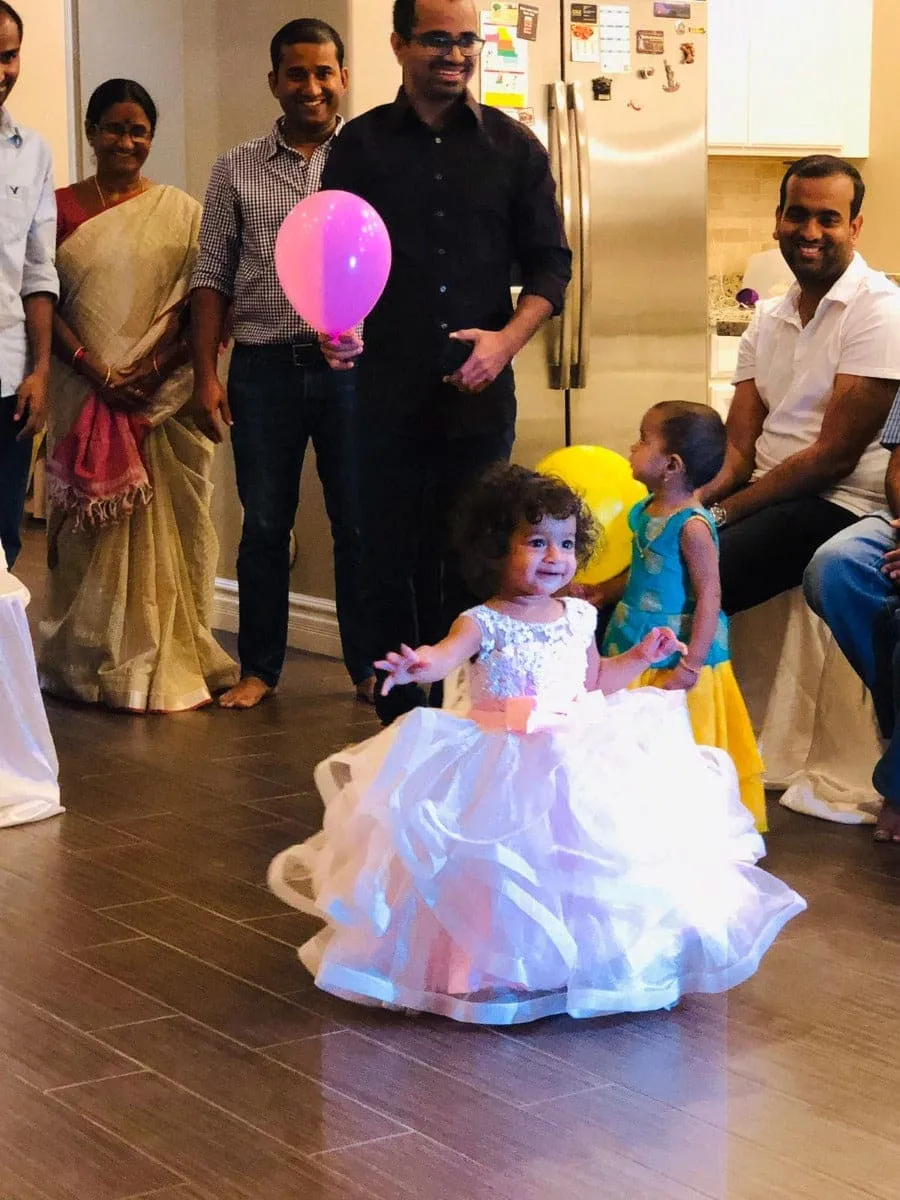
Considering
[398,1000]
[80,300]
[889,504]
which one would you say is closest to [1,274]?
[80,300]

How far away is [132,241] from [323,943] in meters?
2.42

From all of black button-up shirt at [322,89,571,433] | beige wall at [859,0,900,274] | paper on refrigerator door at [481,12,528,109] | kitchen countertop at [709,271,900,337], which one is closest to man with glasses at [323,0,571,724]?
black button-up shirt at [322,89,571,433]

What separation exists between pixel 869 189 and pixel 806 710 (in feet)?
12.4

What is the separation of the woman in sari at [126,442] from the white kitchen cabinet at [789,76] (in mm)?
2793

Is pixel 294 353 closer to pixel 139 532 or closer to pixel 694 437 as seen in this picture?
pixel 139 532

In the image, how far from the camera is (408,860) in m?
2.41

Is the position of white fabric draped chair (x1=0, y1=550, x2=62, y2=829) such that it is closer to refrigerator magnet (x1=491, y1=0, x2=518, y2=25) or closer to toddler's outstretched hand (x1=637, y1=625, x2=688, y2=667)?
toddler's outstretched hand (x1=637, y1=625, x2=688, y2=667)

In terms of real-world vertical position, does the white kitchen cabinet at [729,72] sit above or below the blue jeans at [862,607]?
above

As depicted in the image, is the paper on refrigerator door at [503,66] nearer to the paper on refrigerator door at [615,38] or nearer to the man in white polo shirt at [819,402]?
the paper on refrigerator door at [615,38]

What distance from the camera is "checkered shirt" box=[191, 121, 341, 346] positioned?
14.4 feet

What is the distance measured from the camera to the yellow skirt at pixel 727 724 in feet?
11.2

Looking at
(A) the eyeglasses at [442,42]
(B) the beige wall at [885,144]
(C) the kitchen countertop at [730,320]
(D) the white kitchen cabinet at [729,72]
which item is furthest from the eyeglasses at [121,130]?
Answer: (B) the beige wall at [885,144]

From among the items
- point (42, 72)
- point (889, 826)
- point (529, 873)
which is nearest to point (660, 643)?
point (529, 873)

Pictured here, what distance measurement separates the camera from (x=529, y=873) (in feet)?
7.91
